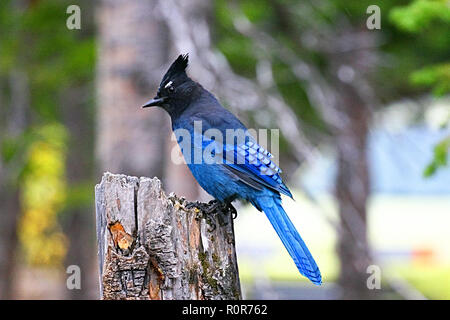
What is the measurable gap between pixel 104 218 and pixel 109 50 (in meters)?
3.62

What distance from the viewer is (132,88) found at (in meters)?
6.11

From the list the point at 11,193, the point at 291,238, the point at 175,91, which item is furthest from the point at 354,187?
the point at 291,238

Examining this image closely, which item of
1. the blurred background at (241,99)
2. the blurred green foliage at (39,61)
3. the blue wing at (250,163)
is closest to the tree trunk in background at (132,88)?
the blurred background at (241,99)

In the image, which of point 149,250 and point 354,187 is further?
point 354,187

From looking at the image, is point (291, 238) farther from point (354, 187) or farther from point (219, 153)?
point (354, 187)

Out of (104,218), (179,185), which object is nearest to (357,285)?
(179,185)

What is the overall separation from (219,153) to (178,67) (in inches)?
22.5

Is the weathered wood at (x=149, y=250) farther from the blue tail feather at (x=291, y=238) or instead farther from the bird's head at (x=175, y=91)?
the bird's head at (x=175, y=91)

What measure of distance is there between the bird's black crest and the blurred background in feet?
3.89

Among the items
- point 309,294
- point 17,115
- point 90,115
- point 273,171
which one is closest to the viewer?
point 273,171

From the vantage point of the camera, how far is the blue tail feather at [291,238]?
3.20 metres

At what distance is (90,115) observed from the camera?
Answer: 10.8 meters

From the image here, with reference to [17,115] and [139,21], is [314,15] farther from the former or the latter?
[17,115]
